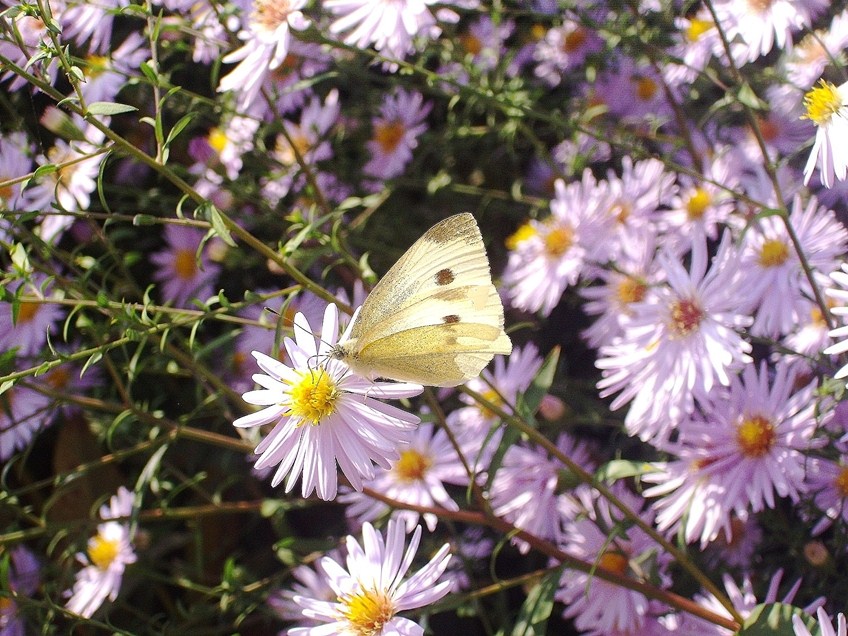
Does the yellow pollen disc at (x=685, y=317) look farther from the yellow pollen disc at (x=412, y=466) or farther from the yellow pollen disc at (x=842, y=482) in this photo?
the yellow pollen disc at (x=412, y=466)

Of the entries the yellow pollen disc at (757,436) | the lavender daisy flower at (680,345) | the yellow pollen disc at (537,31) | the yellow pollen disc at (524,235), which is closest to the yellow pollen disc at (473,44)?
the yellow pollen disc at (537,31)

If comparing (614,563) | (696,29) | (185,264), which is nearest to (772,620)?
(614,563)

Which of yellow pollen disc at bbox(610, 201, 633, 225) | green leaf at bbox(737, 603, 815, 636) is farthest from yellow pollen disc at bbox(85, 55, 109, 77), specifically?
green leaf at bbox(737, 603, 815, 636)

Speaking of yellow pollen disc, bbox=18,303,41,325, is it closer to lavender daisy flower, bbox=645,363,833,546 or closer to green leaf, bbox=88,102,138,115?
green leaf, bbox=88,102,138,115

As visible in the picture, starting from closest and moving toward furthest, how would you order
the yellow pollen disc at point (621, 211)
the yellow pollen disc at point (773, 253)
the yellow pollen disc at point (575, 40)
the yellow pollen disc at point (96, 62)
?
the yellow pollen disc at point (773, 253), the yellow pollen disc at point (96, 62), the yellow pollen disc at point (621, 211), the yellow pollen disc at point (575, 40)

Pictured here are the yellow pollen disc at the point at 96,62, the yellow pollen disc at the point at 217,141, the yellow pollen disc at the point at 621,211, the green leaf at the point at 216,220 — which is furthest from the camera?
the yellow pollen disc at the point at 217,141

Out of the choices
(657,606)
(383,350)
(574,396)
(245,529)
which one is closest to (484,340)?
(383,350)
